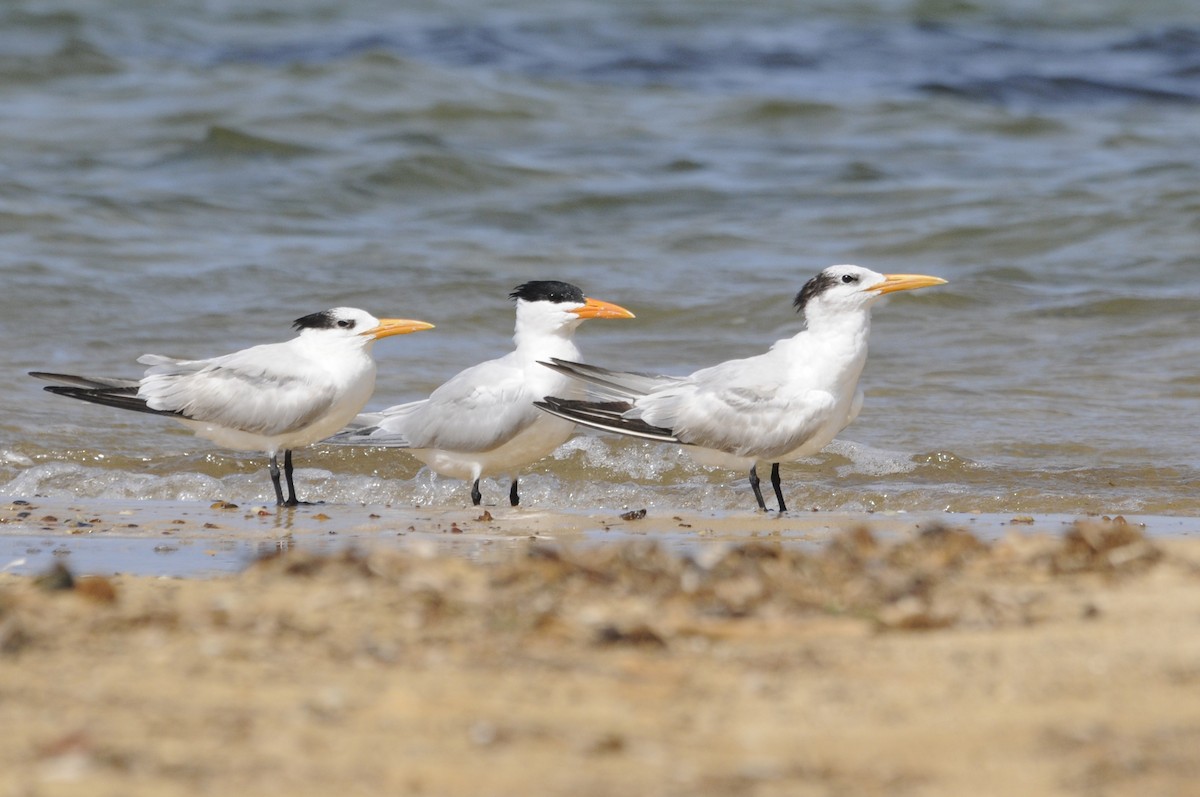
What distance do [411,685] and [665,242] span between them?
405 inches

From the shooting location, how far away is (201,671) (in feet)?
10.1

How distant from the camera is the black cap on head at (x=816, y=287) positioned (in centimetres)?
671

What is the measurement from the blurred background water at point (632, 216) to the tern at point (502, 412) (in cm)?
54

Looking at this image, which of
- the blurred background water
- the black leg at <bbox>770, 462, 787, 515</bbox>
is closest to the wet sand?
the black leg at <bbox>770, 462, 787, 515</bbox>

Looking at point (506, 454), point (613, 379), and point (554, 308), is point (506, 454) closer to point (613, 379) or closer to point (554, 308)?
point (613, 379)

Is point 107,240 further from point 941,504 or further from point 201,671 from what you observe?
point 201,671

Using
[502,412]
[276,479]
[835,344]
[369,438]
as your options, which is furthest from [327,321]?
[835,344]

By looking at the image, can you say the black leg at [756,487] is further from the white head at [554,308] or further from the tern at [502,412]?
the white head at [554,308]

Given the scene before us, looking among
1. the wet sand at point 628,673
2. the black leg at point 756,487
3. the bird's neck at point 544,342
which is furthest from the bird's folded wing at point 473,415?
the wet sand at point 628,673

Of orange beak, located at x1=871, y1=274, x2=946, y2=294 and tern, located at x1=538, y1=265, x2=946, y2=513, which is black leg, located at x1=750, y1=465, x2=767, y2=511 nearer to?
tern, located at x1=538, y1=265, x2=946, y2=513

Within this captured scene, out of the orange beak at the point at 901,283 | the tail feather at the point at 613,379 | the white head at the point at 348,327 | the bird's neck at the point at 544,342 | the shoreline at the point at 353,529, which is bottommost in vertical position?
the shoreline at the point at 353,529

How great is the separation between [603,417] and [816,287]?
1.04 meters

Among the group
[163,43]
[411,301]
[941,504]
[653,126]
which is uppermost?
[163,43]

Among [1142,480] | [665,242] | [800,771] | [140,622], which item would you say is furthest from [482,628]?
[665,242]
